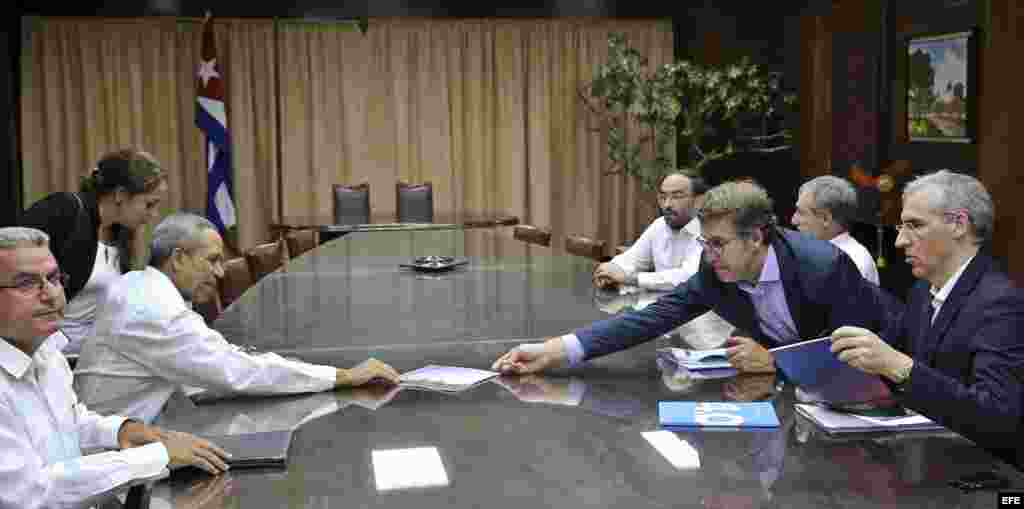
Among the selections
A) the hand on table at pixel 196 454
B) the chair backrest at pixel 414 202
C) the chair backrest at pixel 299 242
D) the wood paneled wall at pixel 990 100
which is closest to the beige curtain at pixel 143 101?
the chair backrest at pixel 414 202

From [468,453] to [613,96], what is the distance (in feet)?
24.9

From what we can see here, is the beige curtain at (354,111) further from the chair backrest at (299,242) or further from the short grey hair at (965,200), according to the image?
the short grey hair at (965,200)

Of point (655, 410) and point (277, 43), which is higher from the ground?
point (277, 43)

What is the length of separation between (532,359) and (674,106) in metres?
6.64

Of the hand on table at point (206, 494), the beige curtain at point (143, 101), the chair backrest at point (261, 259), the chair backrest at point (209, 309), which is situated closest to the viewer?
the hand on table at point (206, 494)

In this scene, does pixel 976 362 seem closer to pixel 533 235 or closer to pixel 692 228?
pixel 692 228

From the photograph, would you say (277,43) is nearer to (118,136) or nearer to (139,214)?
(118,136)

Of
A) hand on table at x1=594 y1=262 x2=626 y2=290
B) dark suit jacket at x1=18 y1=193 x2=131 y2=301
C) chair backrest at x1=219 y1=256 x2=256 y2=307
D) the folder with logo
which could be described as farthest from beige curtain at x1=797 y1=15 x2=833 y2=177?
the folder with logo

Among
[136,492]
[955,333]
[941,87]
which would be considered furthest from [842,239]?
[941,87]

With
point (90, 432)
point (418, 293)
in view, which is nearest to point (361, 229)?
point (418, 293)

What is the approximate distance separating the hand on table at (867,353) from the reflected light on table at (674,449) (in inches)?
15.3

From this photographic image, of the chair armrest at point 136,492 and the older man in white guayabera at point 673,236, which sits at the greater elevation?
the older man in white guayabera at point 673,236

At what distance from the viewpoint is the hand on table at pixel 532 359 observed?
9.32ft

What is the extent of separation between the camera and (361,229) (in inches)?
304
